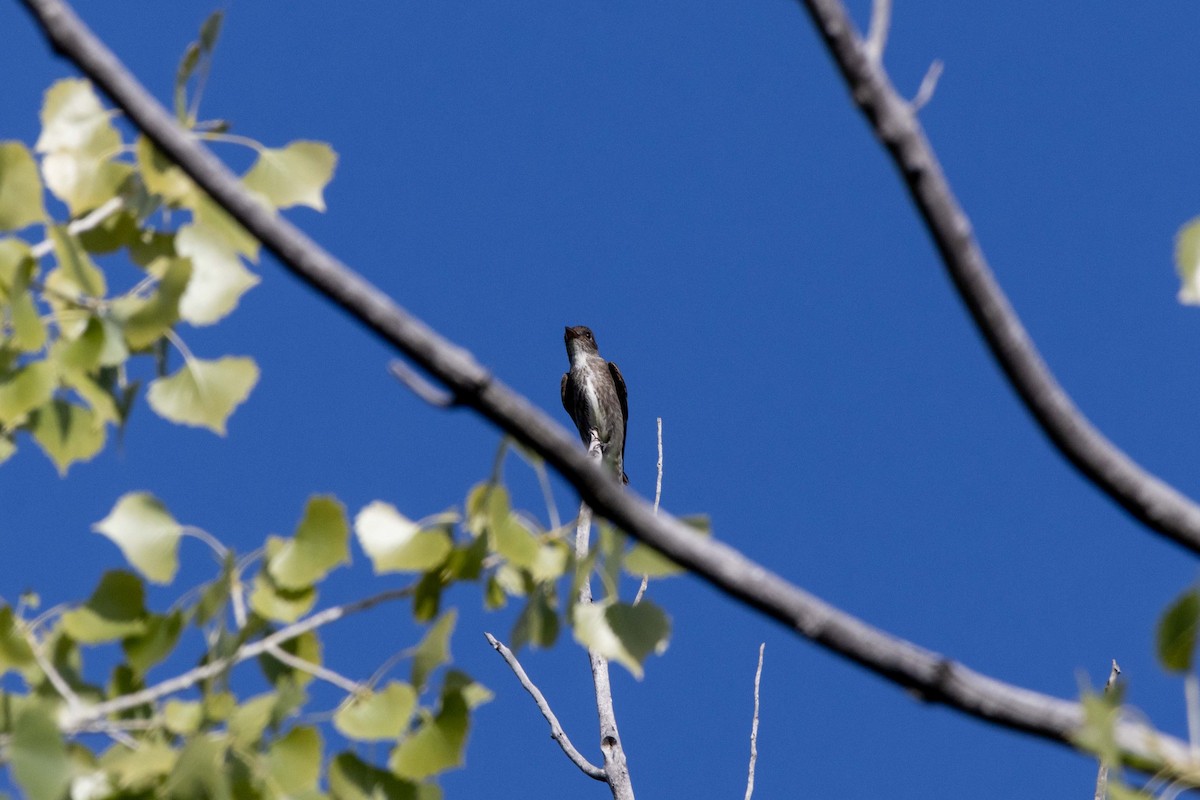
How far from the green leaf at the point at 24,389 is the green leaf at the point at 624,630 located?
738mm

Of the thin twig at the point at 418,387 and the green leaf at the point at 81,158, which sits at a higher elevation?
the green leaf at the point at 81,158

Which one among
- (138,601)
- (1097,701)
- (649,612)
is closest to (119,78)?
(138,601)

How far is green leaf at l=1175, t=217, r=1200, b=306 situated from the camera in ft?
4.78

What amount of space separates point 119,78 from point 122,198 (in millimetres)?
500

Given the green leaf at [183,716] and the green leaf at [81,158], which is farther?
the green leaf at [81,158]

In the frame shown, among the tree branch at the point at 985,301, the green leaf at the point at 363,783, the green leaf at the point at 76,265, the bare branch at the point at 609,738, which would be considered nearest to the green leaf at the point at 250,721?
the green leaf at the point at 363,783

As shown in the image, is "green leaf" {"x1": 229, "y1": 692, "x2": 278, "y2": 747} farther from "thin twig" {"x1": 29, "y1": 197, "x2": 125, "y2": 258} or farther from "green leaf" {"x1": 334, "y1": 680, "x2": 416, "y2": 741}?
"thin twig" {"x1": 29, "y1": 197, "x2": 125, "y2": 258}

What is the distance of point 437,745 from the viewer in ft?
5.90

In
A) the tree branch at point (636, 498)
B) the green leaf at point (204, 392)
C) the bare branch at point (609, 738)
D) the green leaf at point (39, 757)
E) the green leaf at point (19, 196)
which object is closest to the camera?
the tree branch at point (636, 498)

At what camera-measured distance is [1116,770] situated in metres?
1.17

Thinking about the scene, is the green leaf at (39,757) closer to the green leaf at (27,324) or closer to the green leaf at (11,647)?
the green leaf at (11,647)

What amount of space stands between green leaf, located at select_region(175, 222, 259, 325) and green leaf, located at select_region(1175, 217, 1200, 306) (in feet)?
3.77

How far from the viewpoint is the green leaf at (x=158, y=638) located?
1.82 metres

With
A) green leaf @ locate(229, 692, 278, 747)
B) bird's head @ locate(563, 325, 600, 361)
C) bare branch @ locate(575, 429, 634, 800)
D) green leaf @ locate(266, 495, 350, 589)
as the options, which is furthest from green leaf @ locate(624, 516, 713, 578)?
bird's head @ locate(563, 325, 600, 361)
